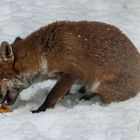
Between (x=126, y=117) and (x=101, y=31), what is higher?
(x=101, y=31)

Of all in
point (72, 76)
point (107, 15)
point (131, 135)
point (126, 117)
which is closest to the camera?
point (131, 135)

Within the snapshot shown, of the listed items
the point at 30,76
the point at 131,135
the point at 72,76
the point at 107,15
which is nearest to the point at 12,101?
the point at 30,76

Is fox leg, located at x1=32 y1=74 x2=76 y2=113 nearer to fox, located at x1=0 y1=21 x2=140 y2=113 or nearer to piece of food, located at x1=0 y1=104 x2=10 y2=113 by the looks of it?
fox, located at x1=0 y1=21 x2=140 y2=113

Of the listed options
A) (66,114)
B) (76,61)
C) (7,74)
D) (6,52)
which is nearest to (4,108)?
(7,74)

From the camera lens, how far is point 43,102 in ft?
24.3

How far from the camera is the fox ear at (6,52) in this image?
7.08m

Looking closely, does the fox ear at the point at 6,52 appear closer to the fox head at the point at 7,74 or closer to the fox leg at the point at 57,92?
the fox head at the point at 7,74

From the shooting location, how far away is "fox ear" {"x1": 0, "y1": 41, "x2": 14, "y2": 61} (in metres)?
7.08

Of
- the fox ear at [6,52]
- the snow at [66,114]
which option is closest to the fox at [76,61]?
the fox ear at [6,52]

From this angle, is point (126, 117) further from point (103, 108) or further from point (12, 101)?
point (12, 101)

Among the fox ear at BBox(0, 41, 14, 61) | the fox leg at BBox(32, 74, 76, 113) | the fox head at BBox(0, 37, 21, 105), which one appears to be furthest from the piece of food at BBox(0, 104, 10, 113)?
the fox ear at BBox(0, 41, 14, 61)

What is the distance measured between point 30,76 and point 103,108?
118 centimetres

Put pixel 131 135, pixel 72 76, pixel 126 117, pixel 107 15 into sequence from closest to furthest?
pixel 131 135 → pixel 126 117 → pixel 72 76 → pixel 107 15

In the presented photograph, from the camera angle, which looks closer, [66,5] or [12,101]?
[12,101]
